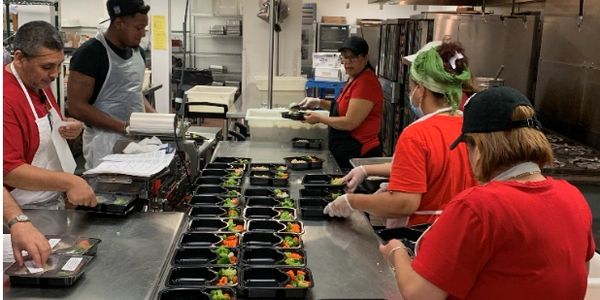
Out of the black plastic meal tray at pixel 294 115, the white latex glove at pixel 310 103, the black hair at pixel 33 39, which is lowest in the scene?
the black plastic meal tray at pixel 294 115

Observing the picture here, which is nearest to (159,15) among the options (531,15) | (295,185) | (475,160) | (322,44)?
(322,44)

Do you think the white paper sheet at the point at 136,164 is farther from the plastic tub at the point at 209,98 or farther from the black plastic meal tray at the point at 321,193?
the plastic tub at the point at 209,98

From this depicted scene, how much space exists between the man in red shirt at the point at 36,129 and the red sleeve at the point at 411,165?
40.7 inches

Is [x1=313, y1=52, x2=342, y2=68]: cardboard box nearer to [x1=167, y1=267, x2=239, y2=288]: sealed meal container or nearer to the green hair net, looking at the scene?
the green hair net

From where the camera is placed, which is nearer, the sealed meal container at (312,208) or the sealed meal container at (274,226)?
the sealed meal container at (274,226)

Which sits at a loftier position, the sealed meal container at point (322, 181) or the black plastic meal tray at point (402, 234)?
the sealed meal container at point (322, 181)

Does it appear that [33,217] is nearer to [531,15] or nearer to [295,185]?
[295,185]

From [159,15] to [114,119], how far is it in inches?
200

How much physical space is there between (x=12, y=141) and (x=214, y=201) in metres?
0.74

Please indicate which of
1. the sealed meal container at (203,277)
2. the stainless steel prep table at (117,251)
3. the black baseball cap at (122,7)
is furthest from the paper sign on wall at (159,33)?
the sealed meal container at (203,277)

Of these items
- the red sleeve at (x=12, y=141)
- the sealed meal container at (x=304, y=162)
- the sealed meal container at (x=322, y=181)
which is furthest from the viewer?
the sealed meal container at (x=304, y=162)

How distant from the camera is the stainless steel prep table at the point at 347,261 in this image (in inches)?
58.1

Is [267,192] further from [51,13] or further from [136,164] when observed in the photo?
[51,13]

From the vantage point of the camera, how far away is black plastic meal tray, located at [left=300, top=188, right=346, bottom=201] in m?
2.27
